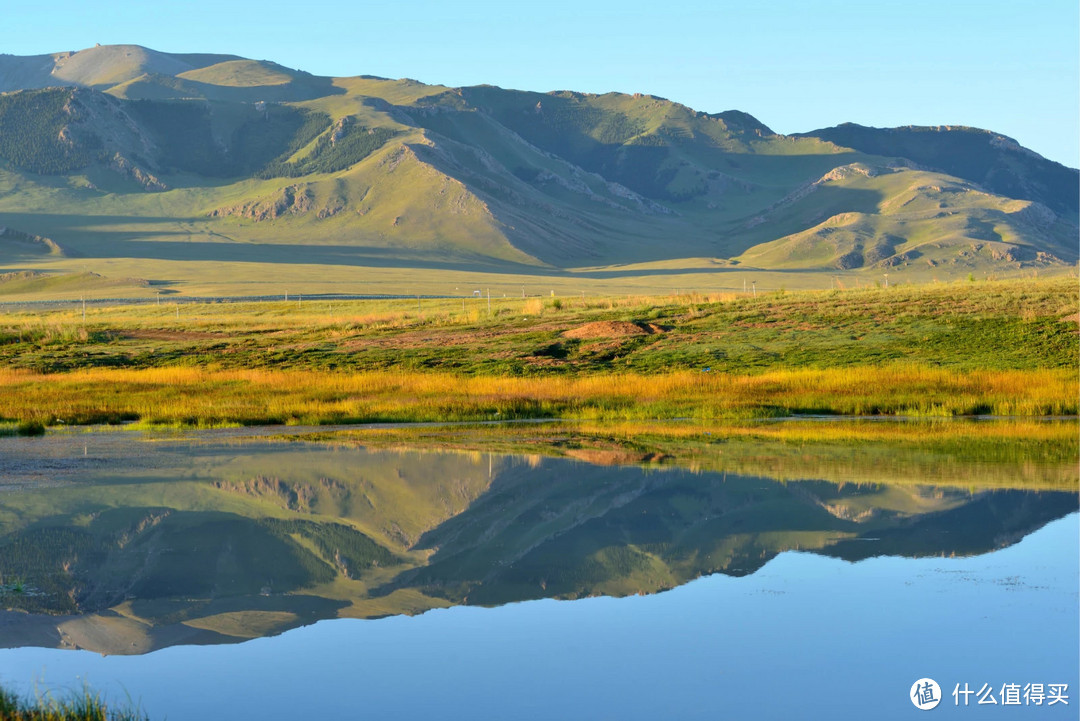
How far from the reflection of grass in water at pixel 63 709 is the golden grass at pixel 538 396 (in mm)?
20731

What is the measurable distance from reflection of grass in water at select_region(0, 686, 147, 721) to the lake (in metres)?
0.34

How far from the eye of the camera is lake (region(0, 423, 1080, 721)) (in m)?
8.52

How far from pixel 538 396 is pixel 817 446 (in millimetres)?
11313

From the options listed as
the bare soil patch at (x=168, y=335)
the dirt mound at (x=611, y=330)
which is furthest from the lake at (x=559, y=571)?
the bare soil patch at (x=168, y=335)

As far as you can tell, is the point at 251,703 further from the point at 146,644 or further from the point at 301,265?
the point at 301,265

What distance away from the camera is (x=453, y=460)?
68.4 ft

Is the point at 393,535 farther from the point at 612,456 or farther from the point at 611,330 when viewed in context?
the point at 611,330

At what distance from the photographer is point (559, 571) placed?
1221 cm

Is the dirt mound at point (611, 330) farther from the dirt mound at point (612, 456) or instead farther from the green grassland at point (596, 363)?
the dirt mound at point (612, 456)

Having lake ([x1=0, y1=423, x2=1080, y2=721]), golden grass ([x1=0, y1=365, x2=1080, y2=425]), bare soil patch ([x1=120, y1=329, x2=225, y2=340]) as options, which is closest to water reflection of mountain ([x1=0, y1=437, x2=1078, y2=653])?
lake ([x1=0, y1=423, x2=1080, y2=721])

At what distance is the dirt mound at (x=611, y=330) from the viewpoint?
1773 inches

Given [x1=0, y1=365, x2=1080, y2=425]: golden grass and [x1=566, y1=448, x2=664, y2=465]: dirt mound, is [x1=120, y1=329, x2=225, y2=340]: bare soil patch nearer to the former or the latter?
[x1=0, y1=365, x2=1080, y2=425]: golden grass

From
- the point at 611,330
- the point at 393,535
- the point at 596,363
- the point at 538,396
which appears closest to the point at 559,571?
the point at 393,535

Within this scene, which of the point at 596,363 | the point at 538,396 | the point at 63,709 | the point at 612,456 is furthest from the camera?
the point at 596,363
